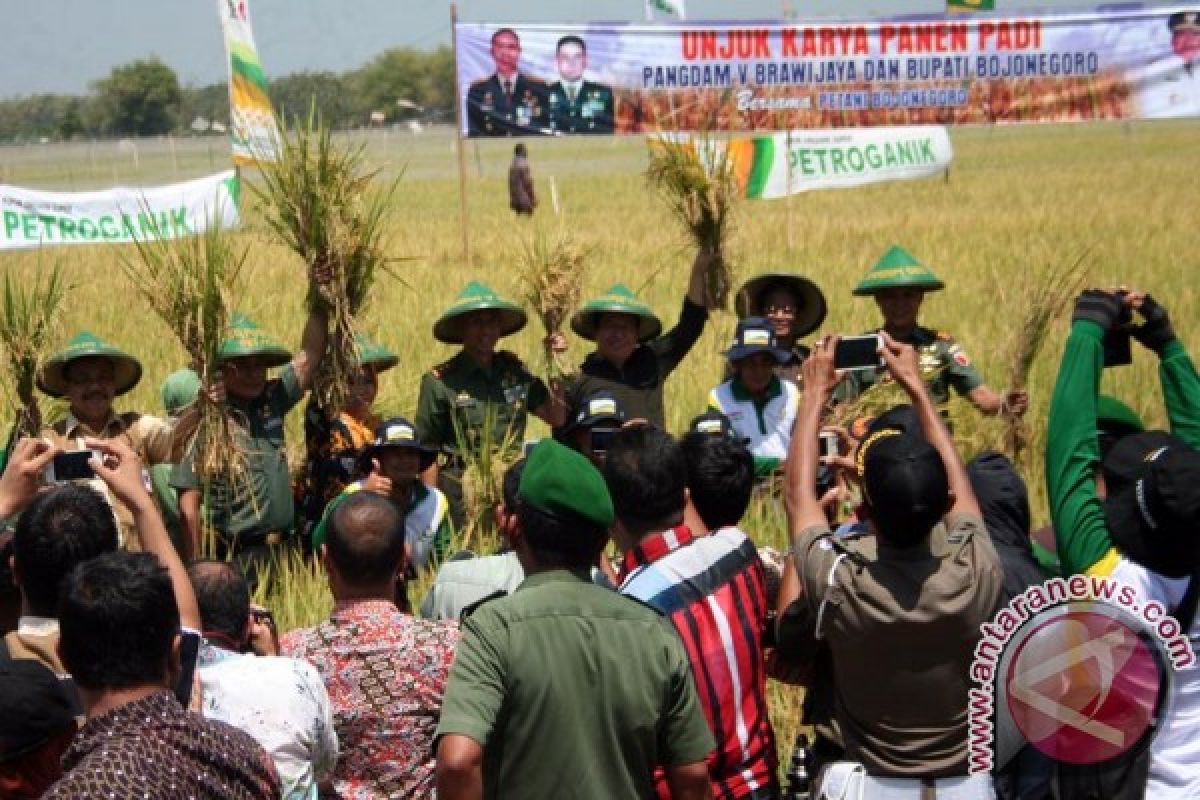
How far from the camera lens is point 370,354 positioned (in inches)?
245

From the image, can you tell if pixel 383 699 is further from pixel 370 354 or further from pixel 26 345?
pixel 370 354

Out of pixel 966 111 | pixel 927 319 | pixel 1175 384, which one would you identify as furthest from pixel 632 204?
pixel 1175 384

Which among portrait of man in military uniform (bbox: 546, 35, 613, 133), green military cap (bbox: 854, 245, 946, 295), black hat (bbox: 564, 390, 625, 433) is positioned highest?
portrait of man in military uniform (bbox: 546, 35, 613, 133)

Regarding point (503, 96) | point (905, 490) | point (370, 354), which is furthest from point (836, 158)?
point (905, 490)

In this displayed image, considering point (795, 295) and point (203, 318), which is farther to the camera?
point (795, 295)

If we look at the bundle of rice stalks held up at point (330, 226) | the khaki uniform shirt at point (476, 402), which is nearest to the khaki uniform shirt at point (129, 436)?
the bundle of rice stalks held up at point (330, 226)

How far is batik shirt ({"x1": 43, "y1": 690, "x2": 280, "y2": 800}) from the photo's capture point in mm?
2492

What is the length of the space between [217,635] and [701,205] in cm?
400

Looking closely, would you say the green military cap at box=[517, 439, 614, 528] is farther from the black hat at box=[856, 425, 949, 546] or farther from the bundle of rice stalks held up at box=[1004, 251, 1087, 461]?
the bundle of rice stalks held up at box=[1004, 251, 1087, 461]

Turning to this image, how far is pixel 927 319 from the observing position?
11383 millimetres

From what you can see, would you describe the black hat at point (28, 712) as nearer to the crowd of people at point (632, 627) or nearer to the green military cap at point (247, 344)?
the crowd of people at point (632, 627)

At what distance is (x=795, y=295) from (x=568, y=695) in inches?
156

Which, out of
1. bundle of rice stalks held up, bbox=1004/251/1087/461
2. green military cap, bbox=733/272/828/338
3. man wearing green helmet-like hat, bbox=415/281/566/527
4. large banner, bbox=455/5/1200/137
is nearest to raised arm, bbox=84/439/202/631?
man wearing green helmet-like hat, bbox=415/281/566/527

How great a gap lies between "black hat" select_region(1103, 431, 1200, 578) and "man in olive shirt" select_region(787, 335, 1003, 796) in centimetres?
Answer: 28
